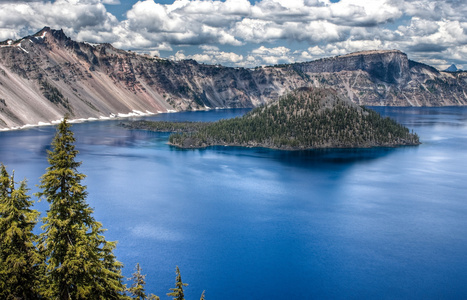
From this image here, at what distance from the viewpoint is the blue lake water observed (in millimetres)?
55000

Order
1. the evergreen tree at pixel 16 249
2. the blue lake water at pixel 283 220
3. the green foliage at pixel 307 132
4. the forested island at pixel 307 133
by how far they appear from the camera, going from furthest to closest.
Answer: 1. the green foliage at pixel 307 132
2. the forested island at pixel 307 133
3. the blue lake water at pixel 283 220
4. the evergreen tree at pixel 16 249

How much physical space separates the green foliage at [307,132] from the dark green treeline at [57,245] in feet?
484

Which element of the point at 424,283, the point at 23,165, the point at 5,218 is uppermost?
the point at 5,218

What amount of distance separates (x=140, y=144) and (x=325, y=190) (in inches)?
3618

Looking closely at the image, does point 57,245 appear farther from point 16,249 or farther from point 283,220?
point 283,220

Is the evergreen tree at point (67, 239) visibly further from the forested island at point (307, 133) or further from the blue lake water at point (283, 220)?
the forested island at point (307, 133)

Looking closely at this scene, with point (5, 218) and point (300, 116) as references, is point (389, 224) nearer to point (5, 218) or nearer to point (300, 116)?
point (5, 218)

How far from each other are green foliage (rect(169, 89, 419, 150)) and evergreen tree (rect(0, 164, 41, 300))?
482 feet

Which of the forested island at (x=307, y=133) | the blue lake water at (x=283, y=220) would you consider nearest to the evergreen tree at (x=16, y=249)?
the blue lake water at (x=283, y=220)

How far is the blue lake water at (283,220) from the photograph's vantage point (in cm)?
5500

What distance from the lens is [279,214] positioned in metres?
83.8

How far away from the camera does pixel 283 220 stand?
79.8 m

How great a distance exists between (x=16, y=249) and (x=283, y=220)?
198ft

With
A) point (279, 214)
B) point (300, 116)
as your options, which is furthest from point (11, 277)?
point (300, 116)
